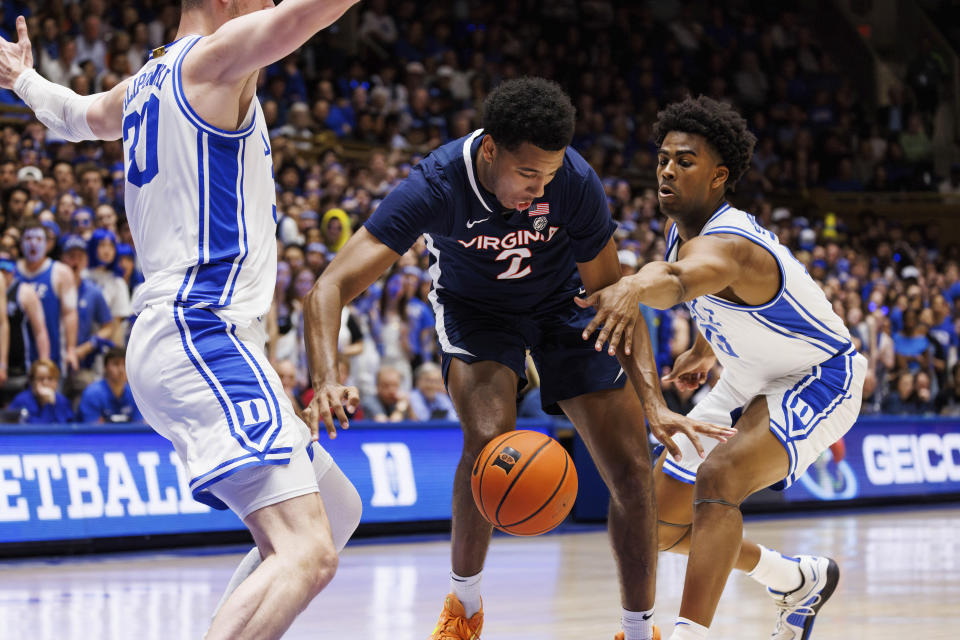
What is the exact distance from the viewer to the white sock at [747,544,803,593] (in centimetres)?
564

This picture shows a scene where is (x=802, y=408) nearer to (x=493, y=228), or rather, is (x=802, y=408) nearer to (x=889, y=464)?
(x=493, y=228)

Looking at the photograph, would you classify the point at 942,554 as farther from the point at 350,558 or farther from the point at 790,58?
the point at 790,58

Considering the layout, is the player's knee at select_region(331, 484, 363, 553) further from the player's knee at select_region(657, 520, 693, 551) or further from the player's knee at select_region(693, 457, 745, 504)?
the player's knee at select_region(657, 520, 693, 551)

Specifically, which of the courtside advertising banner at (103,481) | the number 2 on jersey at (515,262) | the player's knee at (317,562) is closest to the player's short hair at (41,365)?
the courtside advertising banner at (103,481)

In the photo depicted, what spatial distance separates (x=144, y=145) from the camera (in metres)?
3.79

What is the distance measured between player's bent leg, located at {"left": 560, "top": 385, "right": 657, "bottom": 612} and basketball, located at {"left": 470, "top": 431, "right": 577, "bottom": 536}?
206mm

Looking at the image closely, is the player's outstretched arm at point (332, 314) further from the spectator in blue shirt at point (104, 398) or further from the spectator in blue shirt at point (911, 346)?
the spectator in blue shirt at point (911, 346)

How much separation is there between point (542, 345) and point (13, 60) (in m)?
2.46

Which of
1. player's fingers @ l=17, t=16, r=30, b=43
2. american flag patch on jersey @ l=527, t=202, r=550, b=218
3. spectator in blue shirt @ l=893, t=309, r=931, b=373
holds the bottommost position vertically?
spectator in blue shirt @ l=893, t=309, r=931, b=373

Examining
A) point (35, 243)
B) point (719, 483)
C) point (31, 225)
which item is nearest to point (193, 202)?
point (719, 483)

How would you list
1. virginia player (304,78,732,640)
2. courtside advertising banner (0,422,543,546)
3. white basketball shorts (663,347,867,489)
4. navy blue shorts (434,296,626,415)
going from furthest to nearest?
1. courtside advertising banner (0,422,543,546)
2. navy blue shorts (434,296,626,415)
3. white basketball shorts (663,347,867,489)
4. virginia player (304,78,732,640)

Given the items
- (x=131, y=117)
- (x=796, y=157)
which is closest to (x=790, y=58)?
(x=796, y=157)

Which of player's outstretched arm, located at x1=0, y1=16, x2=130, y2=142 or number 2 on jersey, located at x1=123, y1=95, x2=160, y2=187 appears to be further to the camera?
player's outstretched arm, located at x1=0, y1=16, x2=130, y2=142

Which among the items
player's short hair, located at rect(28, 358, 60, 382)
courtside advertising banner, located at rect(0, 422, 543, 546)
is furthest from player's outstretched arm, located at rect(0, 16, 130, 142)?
player's short hair, located at rect(28, 358, 60, 382)
